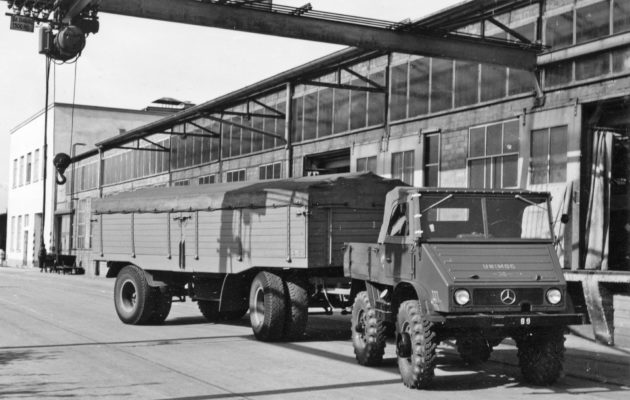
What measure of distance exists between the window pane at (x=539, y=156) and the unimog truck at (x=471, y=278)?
983 centimetres

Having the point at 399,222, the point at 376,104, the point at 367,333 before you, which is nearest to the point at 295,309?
the point at 367,333

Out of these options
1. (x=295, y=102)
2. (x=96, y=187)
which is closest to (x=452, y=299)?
(x=295, y=102)

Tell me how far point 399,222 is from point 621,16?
403 inches

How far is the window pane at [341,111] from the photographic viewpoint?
2920cm

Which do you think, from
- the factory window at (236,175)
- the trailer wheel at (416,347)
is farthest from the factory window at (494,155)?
the factory window at (236,175)

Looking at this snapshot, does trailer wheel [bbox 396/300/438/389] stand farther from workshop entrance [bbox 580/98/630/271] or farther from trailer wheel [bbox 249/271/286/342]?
workshop entrance [bbox 580/98/630/271]

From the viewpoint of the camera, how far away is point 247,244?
14703 millimetres

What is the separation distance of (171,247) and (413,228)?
781 centimetres

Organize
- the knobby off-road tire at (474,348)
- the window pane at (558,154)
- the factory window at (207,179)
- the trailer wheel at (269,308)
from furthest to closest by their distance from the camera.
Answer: the factory window at (207,179) < the window pane at (558,154) < the trailer wheel at (269,308) < the knobby off-road tire at (474,348)

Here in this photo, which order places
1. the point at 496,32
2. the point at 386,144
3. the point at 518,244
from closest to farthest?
the point at 518,244, the point at 496,32, the point at 386,144

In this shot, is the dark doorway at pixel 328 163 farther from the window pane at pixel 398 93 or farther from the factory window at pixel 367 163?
the window pane at pixel 398 93

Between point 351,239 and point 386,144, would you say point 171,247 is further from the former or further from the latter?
point 386,144

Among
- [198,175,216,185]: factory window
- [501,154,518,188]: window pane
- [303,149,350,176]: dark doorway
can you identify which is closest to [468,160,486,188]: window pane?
[501,154,518,188]: window pane

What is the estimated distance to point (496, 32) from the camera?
859 inches
